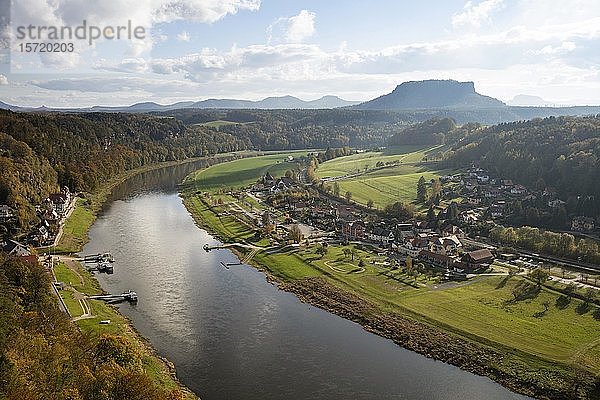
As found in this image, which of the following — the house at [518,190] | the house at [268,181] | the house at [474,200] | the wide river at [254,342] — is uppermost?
the house at [518,190]

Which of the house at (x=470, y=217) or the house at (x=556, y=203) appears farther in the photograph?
the house at (x=556, y=203)

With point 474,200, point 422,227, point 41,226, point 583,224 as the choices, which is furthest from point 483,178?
point 41,226

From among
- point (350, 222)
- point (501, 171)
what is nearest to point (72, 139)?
point (350, 222)

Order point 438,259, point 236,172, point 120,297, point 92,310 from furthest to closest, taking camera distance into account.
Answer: point 236,172
point 438,259
point 120,297
point 92,310

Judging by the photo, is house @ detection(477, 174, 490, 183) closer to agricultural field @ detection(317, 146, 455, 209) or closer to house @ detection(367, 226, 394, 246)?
agricultural field @ detection(317, 146, 455, 209)

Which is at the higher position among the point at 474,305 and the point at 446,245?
the point at 446,245

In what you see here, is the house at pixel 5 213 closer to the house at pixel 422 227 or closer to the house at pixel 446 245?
the house at pixel 446 245

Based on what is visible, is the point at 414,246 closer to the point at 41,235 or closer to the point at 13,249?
the point at 13,249

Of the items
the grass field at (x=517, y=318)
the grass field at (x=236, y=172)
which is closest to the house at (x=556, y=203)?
the grass field at (x=517, y=318)
